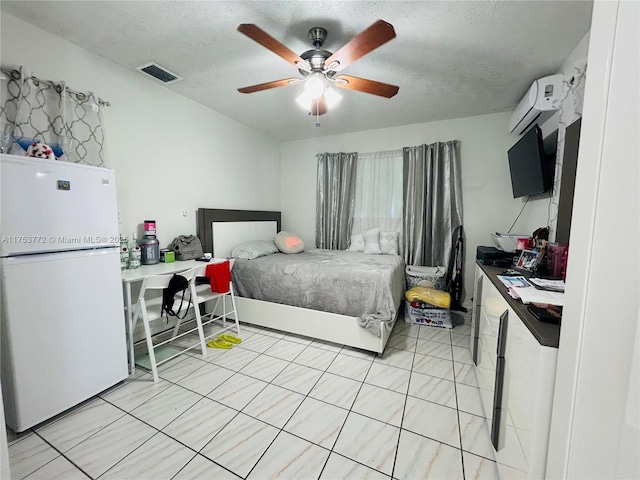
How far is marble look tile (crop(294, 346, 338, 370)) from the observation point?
2.17 metres

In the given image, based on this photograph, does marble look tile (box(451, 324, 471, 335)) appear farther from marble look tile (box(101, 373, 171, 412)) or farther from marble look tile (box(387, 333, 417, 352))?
marble look tile (box(101, 373, 171, 412))

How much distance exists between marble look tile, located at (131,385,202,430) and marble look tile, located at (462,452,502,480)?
162 cm

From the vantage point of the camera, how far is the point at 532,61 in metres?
2.09

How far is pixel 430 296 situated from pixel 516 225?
1462 mm

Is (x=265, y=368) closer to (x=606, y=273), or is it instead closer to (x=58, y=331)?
(x=58, y=331)

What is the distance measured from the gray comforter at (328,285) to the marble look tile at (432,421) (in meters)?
0.61

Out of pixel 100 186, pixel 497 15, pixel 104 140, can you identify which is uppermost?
pixel 497 15

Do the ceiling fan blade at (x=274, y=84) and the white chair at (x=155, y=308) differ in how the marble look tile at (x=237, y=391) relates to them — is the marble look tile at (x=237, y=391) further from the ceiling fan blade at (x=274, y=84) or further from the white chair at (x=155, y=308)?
the ceiling fan blade at (x=274, y=84)

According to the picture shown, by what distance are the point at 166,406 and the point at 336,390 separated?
1.13 meters

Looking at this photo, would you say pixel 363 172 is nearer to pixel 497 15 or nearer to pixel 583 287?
pixel 497 15

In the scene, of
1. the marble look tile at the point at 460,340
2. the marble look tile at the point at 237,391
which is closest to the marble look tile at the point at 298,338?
the marble look tile at the point at 237,391

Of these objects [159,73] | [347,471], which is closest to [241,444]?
[347,471]

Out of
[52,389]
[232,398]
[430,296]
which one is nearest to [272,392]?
[232,398]

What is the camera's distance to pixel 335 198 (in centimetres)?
399
